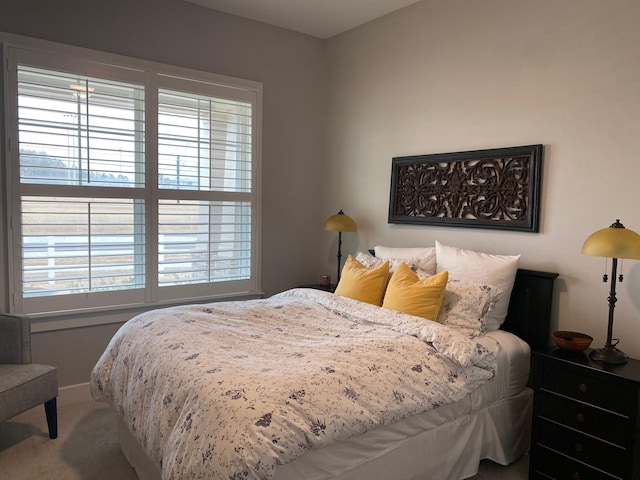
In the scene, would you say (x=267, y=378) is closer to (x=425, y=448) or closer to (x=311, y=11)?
(x=425, y=448)

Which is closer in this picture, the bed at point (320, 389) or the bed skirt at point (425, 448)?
the bed at point (320, 389)

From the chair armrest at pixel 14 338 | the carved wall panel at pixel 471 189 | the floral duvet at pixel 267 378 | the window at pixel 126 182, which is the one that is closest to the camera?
the floral duvet at pixel 267 378

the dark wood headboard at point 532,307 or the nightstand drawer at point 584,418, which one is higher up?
the dark wood headboard at point 532,307

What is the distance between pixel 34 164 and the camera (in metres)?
3.14

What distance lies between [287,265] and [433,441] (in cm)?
252

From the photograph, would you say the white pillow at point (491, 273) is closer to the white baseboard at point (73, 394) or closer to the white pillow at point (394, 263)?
the white pillow at point (394, 263)

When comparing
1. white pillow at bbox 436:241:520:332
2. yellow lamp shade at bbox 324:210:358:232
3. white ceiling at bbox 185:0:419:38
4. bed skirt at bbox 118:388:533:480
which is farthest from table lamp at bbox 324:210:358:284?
bed skirt at bbox 118:388:533:480

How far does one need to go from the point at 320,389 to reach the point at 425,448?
2.39 feet

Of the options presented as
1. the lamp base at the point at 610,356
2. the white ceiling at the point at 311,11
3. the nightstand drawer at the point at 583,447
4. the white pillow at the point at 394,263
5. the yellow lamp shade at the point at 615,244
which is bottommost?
the nightstand drawer at the point at 583,447

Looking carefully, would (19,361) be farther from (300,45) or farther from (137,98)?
(300,45)

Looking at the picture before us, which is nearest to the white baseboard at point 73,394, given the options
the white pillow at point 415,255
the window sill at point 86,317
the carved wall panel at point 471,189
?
the window sill at point 86,317

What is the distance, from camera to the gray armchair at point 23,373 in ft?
8.60

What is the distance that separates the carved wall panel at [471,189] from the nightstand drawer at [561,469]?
51.7 inches

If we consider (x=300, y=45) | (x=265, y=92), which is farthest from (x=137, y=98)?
(x=300, y=45)
